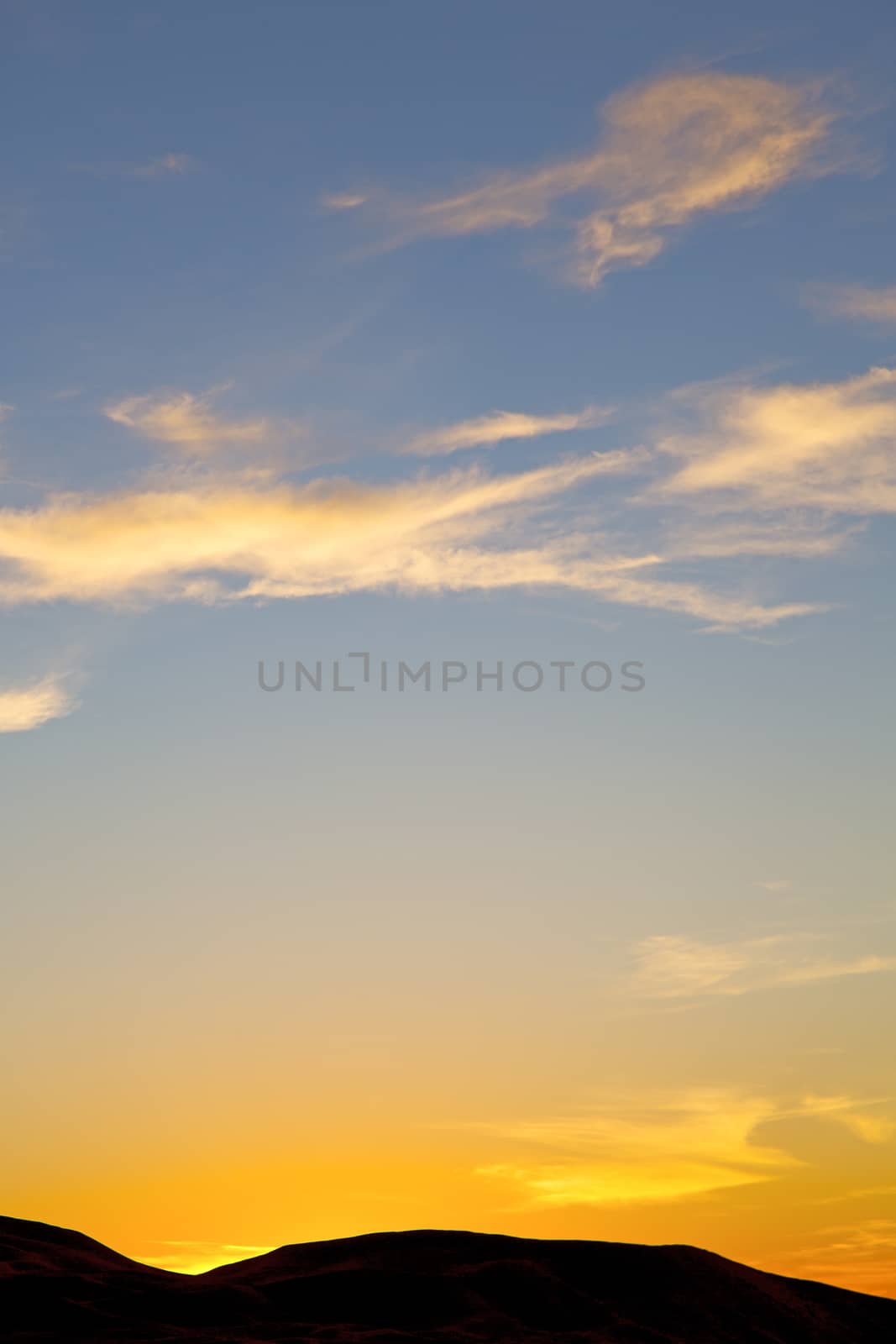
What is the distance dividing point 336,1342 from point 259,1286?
6.04 m

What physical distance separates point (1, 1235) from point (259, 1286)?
7.73 m

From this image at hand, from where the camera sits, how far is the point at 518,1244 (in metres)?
33.8

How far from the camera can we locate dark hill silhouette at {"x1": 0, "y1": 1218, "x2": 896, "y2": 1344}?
26938 millimetres

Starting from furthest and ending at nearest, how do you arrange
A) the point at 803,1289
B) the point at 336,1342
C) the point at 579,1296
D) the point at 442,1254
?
1. the point at 803,1289
2. the point at 442,1254
3. the point at 579,1296
4. the point at 336,1342

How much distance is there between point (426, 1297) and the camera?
1163 inches

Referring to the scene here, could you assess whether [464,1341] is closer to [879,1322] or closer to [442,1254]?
[442,1254]

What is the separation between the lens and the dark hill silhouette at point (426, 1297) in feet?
88.4

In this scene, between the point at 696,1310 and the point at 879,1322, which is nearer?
the point at 696,1310

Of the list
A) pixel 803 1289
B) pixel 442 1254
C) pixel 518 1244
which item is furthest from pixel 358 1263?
pixel 803 1289

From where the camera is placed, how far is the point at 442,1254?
107 ft

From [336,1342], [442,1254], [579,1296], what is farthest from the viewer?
[442,1254]

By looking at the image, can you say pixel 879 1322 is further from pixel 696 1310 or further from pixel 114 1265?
pixel 114 1265

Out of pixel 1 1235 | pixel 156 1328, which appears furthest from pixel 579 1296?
pixel 1 1235

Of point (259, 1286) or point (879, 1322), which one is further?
point (879, 1322)
